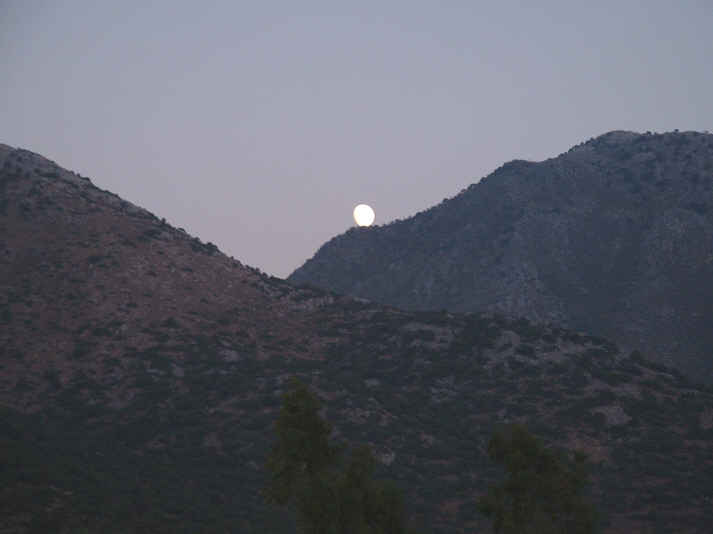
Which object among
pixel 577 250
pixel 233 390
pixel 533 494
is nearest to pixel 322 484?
pixel 533 494

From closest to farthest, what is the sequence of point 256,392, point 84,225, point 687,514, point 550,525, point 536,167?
point 550,525 → point 687,514 → point 256,392 → point 84,225 → point 536,167

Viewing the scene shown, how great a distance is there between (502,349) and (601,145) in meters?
71.1

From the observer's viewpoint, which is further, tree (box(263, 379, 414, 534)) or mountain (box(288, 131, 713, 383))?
mountain (box(288, 131, 713, 383))

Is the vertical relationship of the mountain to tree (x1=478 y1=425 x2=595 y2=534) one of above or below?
above

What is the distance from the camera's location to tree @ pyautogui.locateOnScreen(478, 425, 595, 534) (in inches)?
1040

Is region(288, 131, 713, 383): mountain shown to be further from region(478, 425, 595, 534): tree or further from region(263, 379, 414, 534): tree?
region(263, 379, 414, 534): tree

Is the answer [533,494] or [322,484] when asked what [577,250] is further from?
[322,484]

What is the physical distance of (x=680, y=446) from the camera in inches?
1944

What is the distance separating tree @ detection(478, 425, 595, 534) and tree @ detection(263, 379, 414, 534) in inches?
118

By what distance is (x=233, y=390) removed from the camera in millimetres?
54281

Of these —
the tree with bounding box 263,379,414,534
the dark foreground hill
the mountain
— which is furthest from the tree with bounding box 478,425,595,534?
the mountain

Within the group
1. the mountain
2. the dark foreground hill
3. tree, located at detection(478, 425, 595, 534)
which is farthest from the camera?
the mountain

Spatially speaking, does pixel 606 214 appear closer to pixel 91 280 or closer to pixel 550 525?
pixel 91 280

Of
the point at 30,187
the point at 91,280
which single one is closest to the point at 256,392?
the point at 91,280
